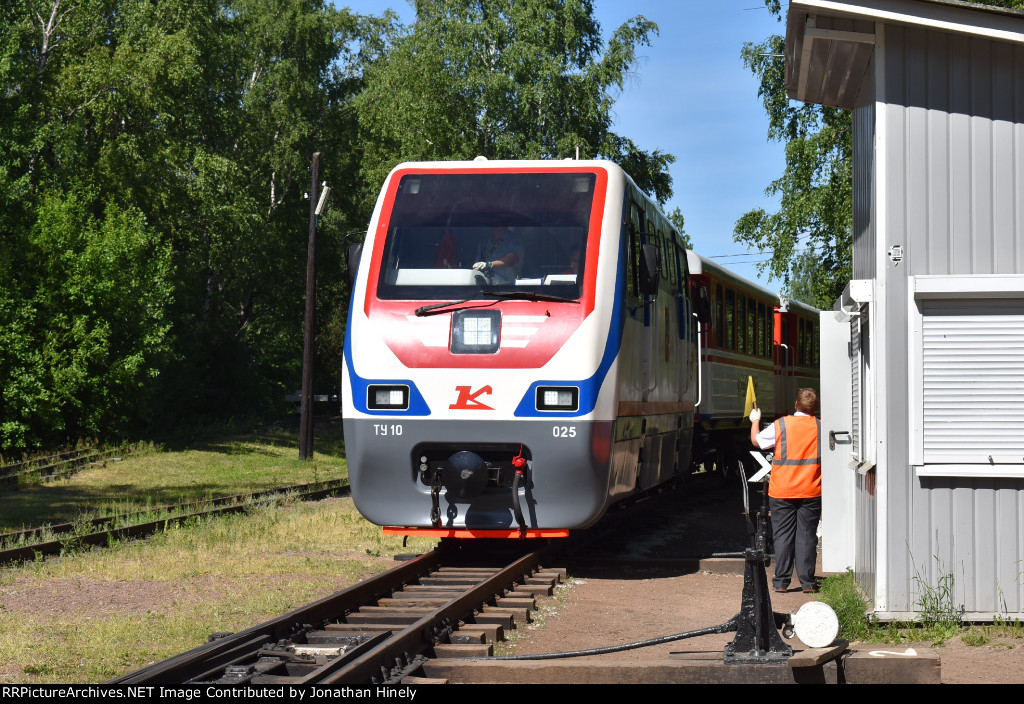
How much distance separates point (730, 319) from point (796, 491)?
8576mm

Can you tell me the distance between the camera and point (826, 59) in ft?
33.5

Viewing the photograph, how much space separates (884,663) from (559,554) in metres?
6.08

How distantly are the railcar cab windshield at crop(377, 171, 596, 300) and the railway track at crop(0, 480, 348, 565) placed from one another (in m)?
4.58

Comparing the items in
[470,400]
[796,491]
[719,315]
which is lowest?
[796,491]

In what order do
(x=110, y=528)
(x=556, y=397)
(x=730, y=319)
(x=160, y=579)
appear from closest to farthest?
(x=556, y=397) < (x=160, y=579) < (x=110, y=528) < (x=730, y=319)

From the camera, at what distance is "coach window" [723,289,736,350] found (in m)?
18.8

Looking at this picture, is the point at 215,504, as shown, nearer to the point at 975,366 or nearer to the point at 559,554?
the point at 559,554

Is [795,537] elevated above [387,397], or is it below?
below

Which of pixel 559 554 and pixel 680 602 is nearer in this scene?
pixel 680 602

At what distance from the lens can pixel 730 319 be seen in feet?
62.6

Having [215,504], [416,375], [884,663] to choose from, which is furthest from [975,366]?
[215,504]

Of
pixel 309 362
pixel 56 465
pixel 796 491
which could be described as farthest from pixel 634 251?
pixel 309 362

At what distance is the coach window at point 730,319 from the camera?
18844 millimetres

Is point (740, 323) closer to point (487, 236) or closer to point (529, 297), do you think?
point (487, 236)
